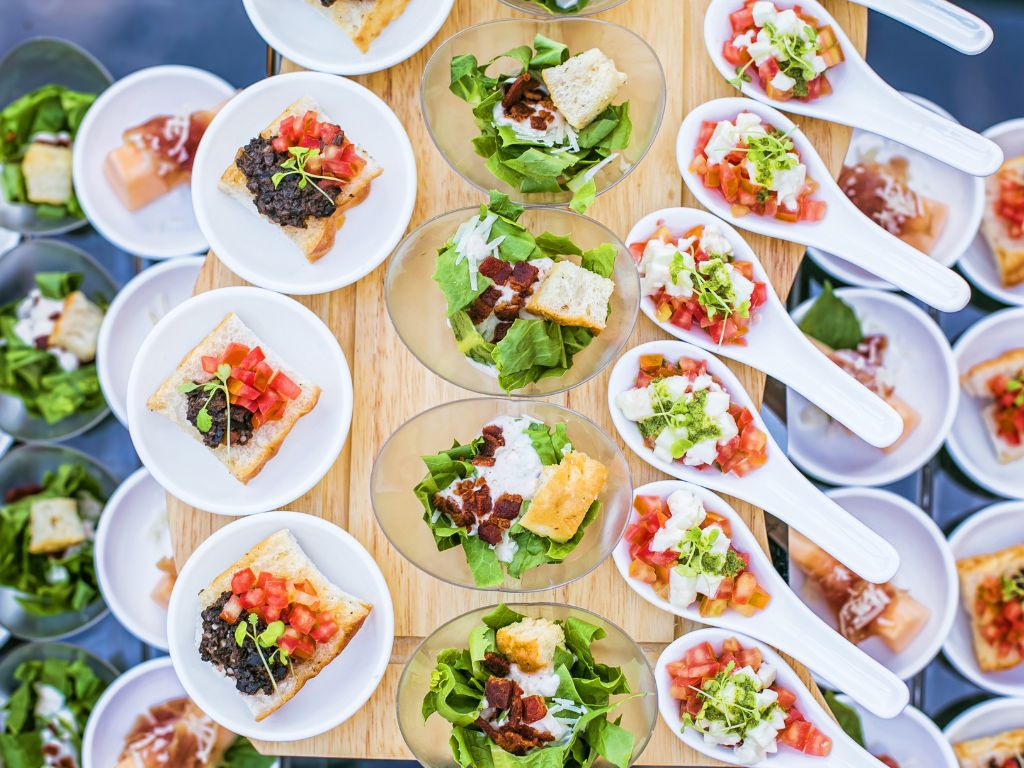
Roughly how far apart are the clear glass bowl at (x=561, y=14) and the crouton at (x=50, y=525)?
297cm

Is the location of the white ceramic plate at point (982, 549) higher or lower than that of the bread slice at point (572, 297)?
lower

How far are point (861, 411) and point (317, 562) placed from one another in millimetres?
2025

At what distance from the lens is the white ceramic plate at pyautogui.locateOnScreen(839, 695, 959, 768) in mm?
3885

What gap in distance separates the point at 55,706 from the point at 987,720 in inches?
167

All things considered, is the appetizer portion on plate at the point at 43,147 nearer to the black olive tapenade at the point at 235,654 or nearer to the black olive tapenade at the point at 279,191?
the black olive tapenade at the point at 279,191

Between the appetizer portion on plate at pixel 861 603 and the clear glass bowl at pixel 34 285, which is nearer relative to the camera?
the appetizer portion on plate at pixel 861 603

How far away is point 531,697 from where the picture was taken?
283 cm

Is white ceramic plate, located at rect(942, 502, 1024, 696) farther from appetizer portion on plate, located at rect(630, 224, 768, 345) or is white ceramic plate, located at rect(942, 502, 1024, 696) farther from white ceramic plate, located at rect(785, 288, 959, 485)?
appetizer portion on plate, located at rect(630, 224, 768, 345)

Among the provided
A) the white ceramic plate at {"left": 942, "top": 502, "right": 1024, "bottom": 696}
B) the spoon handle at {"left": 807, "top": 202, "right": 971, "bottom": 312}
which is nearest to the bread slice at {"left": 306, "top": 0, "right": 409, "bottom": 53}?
the spoon handle at {"left": 807, "top": 202, "right": 971, "bottom": 312}

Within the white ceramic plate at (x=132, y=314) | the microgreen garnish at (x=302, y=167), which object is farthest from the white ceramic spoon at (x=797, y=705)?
the white ceramic plate at (x=132, y=314)

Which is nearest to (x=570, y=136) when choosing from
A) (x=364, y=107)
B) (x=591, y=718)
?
(x=364, y=107)

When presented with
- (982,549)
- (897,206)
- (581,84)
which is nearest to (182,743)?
(581,84)

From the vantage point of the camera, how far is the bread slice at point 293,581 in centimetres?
310

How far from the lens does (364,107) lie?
3.28m
